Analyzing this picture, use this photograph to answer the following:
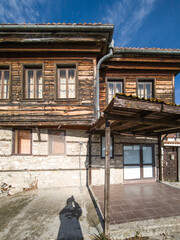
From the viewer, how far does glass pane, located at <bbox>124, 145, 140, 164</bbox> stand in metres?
6.11

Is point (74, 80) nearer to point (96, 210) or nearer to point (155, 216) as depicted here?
point (96, 210)

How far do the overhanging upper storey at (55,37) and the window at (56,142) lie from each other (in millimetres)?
3695

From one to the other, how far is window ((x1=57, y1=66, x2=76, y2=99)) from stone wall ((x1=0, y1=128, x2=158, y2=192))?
5.81 feet

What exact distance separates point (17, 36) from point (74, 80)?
287 centimetres

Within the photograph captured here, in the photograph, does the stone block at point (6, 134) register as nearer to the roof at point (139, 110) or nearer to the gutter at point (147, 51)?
the roof at point (139, 110)

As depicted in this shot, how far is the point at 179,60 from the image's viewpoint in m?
5.86

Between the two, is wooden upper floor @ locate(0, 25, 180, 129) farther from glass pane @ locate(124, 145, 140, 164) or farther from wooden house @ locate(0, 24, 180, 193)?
glass pane @ locate(124, 145, 140, 164)

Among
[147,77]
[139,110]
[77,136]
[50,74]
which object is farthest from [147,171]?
[50,74]

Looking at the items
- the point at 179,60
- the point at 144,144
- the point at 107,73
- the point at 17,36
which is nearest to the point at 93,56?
the point at 107,73

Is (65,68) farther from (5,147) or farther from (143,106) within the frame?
(5,147)

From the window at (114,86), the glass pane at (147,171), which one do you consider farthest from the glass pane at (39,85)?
the glass pane at (147,171)

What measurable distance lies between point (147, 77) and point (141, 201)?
5634mm

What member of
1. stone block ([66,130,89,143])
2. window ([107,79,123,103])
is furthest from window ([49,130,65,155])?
window ([107,79,123,103])

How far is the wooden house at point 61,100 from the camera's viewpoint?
4883mm
